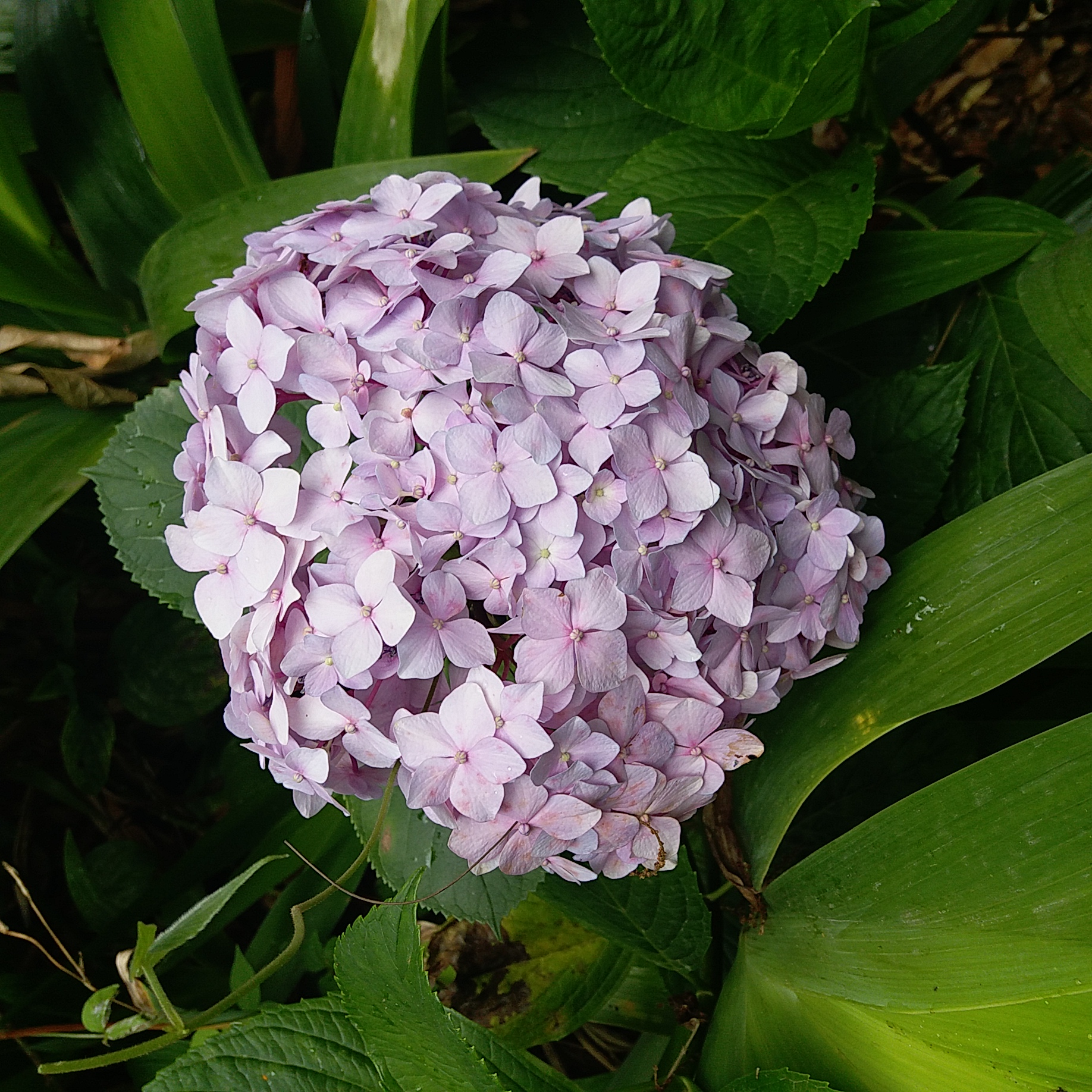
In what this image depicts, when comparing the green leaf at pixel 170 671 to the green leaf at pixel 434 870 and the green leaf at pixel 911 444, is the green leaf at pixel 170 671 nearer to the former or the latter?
the green leaf at pixel 434 870

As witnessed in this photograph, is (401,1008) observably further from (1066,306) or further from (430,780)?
(1066,306)

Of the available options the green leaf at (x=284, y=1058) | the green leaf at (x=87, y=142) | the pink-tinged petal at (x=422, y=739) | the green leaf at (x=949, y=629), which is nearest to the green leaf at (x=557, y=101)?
the green leaf at (x=87, y=142)

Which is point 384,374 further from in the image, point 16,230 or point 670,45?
point 16,230

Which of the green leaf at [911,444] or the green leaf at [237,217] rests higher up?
Result: the green leaf at [237,217]

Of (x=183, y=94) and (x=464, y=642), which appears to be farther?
(x=183, y=94)

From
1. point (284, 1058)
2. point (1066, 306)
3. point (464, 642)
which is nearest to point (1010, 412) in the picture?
point (1066, 306)

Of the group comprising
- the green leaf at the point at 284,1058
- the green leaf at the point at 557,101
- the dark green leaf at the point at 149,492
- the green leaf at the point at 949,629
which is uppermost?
the green leaf at the point at 557,101

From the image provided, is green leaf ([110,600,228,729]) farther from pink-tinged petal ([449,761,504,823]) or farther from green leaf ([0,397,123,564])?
pink-tinged petal ([449,761,504,823])

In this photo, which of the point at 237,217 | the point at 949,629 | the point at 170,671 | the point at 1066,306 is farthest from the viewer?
the point at 170,671
